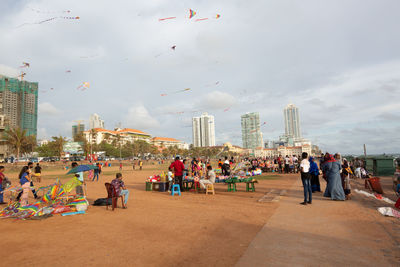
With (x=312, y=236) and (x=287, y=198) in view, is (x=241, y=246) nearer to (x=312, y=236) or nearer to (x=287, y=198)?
(x=312, y=236)

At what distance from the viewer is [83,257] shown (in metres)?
3.75

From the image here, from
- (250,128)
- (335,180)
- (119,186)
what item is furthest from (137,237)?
(250,128)

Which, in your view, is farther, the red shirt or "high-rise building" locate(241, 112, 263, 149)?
"high-rise building" locate(241, 112, 263, 149)

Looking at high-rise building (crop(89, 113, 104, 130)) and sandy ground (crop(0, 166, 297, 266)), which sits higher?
high-rise building (crop(89, 113, 104, 130))

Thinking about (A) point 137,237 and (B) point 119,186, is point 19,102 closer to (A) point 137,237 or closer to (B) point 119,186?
(B) point 119,186

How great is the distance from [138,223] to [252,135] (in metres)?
163

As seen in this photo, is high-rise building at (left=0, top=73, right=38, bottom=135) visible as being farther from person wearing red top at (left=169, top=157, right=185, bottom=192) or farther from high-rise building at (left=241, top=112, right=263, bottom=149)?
high-rise building at (left=241, top=112, right=263, bottom=149)

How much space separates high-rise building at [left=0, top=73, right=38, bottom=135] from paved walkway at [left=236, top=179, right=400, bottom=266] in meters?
92.9

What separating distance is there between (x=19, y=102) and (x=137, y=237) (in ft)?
331

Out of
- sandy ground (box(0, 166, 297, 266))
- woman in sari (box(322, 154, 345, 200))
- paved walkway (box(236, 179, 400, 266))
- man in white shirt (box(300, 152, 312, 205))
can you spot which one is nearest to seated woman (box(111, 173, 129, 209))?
sandy ground (box(0, 166, 297, 266))

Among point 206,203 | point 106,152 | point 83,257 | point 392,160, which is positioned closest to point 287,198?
point 206,203

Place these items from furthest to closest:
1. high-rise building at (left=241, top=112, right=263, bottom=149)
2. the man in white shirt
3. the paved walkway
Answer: high-rise building at (left=241, top=112, right=263, bottom=149) < the man in white shirt < the paved walkway

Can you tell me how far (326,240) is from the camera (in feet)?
14.0

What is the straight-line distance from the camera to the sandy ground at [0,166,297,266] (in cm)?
366
